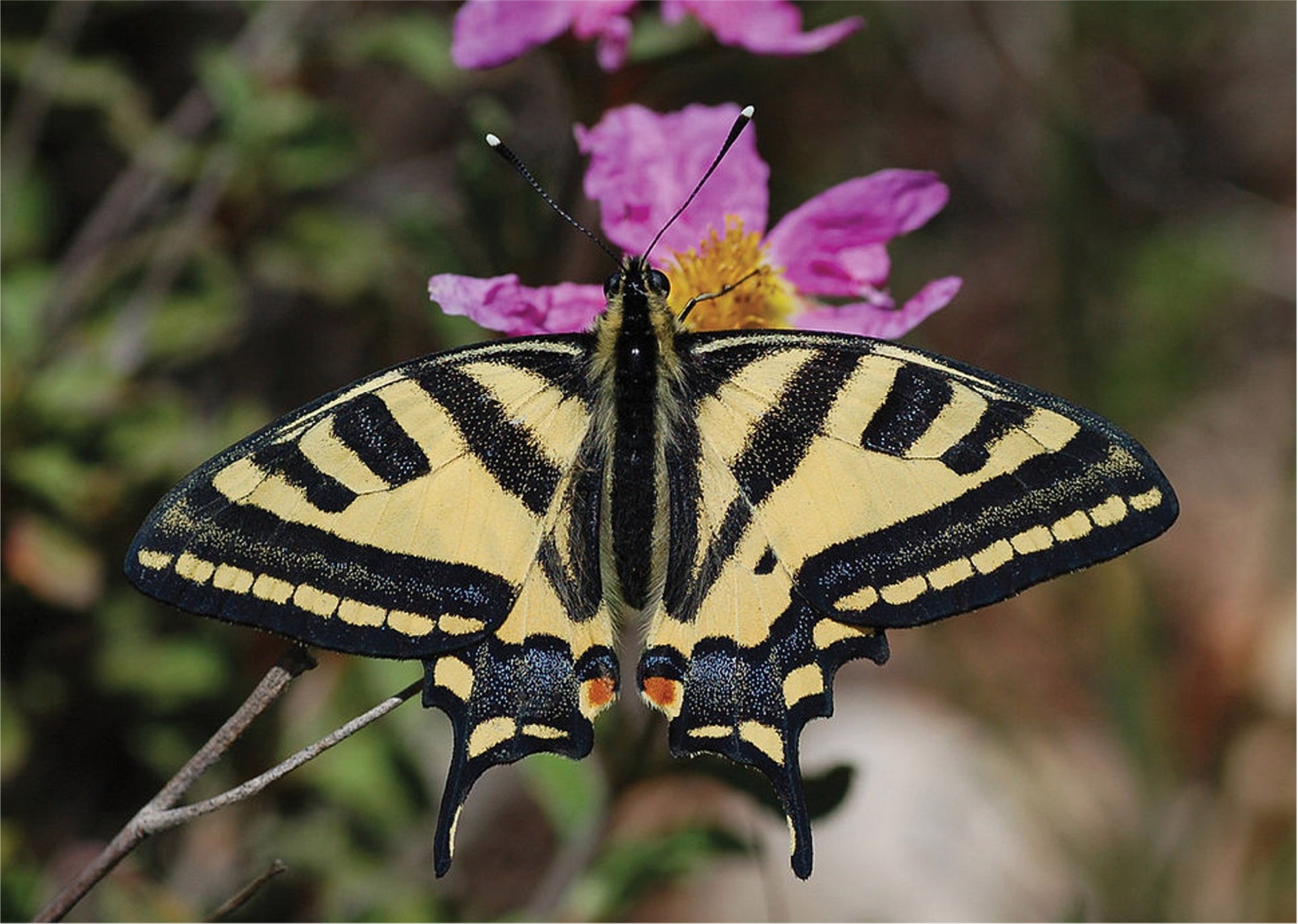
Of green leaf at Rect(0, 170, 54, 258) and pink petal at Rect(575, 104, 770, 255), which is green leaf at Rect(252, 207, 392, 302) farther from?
pink petal at Rect(575, 104, 770, 255)

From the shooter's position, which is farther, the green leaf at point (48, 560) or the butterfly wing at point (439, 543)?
the green leaf at point (48, 560)

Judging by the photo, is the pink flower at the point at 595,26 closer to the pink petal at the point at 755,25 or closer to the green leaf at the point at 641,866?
the pink petal at the point at 755,25

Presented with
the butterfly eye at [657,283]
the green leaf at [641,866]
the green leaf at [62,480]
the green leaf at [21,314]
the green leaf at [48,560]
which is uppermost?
the butterfly eye at [657,283]

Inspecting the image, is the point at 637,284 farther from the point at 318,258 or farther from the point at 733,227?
the point at 318,258

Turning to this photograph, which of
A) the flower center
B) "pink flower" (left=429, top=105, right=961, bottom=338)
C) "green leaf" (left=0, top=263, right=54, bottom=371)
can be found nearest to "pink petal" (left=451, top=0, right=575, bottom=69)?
"pink flower" (left=429, top=105, right=961, bottom=338)

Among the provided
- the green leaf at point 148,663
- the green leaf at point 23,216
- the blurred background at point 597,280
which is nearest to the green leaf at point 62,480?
the blurred background at point 597,280

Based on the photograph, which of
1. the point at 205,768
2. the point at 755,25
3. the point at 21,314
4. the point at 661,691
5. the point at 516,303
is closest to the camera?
the point at 205,768

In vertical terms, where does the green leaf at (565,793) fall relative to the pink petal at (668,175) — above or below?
below

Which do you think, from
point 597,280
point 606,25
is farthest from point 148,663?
point 606,25
